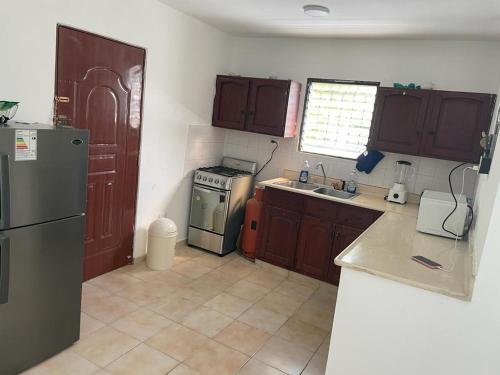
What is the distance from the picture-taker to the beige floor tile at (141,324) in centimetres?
268

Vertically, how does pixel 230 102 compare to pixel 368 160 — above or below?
above

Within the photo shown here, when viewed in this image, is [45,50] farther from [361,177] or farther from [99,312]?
[361,177]

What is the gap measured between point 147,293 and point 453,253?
7.54 ft

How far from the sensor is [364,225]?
Result: 3.44 m

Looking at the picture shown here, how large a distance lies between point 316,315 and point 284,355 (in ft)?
2.19

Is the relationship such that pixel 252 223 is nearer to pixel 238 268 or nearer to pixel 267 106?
pixel 238 268

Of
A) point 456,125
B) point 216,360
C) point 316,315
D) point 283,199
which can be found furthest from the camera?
point 283,199

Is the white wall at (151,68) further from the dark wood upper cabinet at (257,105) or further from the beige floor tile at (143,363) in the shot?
the beige floor tile at (143,363)

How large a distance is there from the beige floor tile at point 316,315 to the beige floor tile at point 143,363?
1152 millimetres

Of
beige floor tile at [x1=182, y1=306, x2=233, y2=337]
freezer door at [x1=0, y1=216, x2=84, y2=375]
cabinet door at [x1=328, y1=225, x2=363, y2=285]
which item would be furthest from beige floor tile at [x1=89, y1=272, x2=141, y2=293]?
cabinet door at [x1=328, y1=225, x2=363, y2=285]

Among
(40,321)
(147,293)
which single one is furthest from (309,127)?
(40,321)

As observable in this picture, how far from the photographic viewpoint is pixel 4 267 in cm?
195

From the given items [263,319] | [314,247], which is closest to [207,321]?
[263,319]

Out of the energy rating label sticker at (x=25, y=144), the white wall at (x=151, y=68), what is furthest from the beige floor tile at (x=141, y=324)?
the energy rating label sticker at (x=25, y=144)
